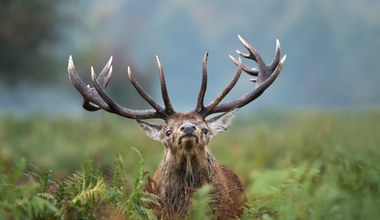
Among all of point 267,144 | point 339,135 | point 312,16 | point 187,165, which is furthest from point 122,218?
point 312,16

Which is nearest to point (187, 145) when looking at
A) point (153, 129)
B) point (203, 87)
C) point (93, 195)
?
point (203, 87)

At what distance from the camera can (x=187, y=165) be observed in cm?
712

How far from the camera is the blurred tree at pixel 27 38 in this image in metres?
32.3

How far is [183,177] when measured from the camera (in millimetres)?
7180

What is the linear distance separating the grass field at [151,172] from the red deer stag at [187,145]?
353mm

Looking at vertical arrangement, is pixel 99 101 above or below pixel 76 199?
above

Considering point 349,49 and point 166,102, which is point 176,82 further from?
point 166,102

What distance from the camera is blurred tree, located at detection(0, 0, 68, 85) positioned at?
3234 centimetres

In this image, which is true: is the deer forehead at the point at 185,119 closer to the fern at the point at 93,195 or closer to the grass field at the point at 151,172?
the grass field at the point at 151,172

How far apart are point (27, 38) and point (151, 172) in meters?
23.3

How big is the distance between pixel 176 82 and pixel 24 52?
249 feet

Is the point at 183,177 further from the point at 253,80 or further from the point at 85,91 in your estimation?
the point at 253,80

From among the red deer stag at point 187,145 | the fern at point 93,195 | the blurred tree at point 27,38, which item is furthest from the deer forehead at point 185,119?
the blurred tree at point 27,38

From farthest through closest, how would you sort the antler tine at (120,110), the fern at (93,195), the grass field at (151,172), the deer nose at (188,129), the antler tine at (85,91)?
the antler tine at (85,91) < the antler tine at (120,110) < the deer nose at (188,129) < the fern at (93,195) < the grass field at (151,172)
